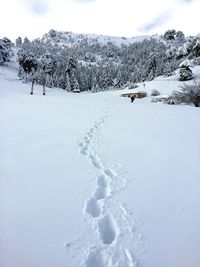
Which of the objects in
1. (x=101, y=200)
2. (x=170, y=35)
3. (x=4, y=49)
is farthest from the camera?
(x=170, y=35)

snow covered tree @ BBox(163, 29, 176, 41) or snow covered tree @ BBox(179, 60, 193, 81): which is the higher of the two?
snow covered tree @ BBox(163, 29, 176, 41)

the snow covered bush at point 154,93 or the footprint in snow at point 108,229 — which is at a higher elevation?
the footprint in snow at point 108,229

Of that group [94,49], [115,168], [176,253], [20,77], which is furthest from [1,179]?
[94,49]

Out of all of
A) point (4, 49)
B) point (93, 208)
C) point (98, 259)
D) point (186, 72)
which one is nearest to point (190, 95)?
point (93, 208)

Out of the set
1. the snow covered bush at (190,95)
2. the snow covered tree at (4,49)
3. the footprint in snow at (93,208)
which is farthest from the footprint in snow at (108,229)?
the snow covered tree at (4,49)

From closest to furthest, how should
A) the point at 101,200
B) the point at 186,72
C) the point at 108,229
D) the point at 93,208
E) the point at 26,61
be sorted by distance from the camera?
the point at 108,229 < the point at 93,208 < the point at 101,200 < the point at 186,72 < the point at 26,61

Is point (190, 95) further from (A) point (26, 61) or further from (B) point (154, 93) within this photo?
(A) point (26, 61)

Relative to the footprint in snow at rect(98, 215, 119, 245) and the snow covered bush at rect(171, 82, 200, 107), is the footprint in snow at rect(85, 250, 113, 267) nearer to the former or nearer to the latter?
the footprint in snow at rect(98, 215, 119, 245)

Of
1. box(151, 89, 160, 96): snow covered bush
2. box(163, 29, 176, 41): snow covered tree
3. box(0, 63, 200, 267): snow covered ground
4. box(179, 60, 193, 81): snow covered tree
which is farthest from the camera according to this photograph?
box(163, 29, 176, 41): snow covered tree

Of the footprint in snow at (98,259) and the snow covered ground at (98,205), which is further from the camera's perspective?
the snow covered ground at (98,205)

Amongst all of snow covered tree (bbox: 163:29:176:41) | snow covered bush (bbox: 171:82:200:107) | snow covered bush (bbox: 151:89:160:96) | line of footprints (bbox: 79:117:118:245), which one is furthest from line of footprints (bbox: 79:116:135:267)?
snow covered tree (bbox: 163:29:176:41)

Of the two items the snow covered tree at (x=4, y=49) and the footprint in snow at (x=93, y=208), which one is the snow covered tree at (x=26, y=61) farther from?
the footprint in snow at (x=93, y=208)

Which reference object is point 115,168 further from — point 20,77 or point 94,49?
point 94,49

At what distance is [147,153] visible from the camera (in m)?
7.00
